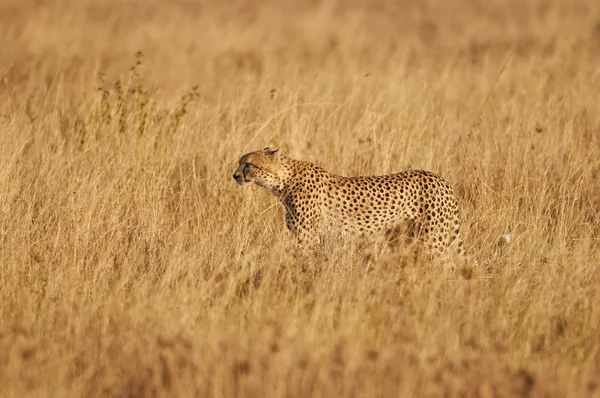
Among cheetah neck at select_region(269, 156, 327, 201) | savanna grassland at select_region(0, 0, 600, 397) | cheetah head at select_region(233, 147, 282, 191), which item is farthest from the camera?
cheetah neck at select_region(269, 156, 327, 201)

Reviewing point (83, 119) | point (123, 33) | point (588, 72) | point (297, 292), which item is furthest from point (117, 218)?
point (123, 33)

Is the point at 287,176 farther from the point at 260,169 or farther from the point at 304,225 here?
the point at 304,225

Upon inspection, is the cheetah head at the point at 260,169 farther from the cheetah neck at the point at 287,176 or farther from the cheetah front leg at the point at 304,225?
the cheetah front leg at the point at 304,225

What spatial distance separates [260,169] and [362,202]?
60 cm

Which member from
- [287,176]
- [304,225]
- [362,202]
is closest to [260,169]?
[287,176]

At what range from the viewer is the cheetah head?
529 centimetres

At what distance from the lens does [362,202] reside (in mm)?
5355

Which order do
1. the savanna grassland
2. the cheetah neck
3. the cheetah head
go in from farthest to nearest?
the cheetah neck → the cheetah head → the savanna grassland

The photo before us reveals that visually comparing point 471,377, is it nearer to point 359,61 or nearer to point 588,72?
point 588,72

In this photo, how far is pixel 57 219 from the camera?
5457 millimetres

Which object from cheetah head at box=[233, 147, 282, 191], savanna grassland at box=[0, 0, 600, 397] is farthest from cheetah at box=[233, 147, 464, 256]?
savanna grassland at box=[0, 0, 600, 397]

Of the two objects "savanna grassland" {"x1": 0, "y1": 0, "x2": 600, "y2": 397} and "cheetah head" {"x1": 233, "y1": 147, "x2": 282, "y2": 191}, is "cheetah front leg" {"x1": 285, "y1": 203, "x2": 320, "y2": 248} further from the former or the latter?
"cheetah head" {"x1": 233, "y1": 147, "x2": 282, "y2": 191}

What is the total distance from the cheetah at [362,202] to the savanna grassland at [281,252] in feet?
0.67

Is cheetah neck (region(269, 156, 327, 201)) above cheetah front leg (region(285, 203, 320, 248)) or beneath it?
above
